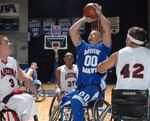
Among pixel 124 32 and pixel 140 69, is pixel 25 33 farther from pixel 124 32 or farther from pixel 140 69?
pixel 140 69

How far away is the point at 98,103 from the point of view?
2.60 meters

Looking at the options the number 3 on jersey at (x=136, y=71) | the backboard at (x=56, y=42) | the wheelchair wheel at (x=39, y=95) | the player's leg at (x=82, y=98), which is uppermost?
the backboard at (x=56, y=42)

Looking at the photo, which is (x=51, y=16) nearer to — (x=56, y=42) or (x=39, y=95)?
(x=56, y=42)

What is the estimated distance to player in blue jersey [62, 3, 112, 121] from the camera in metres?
2.64

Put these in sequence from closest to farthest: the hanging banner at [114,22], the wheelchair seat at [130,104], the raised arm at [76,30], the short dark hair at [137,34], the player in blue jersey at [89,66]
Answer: the wheelchair seat at [130,104] → the short dark hair at [137,34] → the player in blue jersey at [89,66] → the raised arm at [76,30] → the hanging banner at [114,22]

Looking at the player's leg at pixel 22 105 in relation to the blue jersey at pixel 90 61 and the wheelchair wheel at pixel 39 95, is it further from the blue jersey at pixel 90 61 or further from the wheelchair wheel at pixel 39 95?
the wheelchair wheel at pixel 39 95

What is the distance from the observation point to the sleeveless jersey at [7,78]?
2639mm

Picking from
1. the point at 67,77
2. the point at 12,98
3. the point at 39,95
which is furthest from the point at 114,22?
the point at 12,98

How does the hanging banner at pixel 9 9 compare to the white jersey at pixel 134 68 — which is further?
the hanging banner at pixel 9 9

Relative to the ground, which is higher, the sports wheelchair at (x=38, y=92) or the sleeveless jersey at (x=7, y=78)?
the sleeveless jersey at (x=7, y=78)

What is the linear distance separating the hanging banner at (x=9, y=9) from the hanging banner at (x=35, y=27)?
3.69ft

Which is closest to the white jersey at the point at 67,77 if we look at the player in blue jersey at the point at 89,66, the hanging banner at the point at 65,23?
the player in blue jersey at the point at 89,66

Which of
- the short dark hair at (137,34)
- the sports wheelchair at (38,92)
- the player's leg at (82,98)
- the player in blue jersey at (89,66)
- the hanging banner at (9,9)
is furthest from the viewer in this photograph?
the hanging banner at (9,9)

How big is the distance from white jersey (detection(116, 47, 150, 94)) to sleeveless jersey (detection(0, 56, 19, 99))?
126 centimetres
